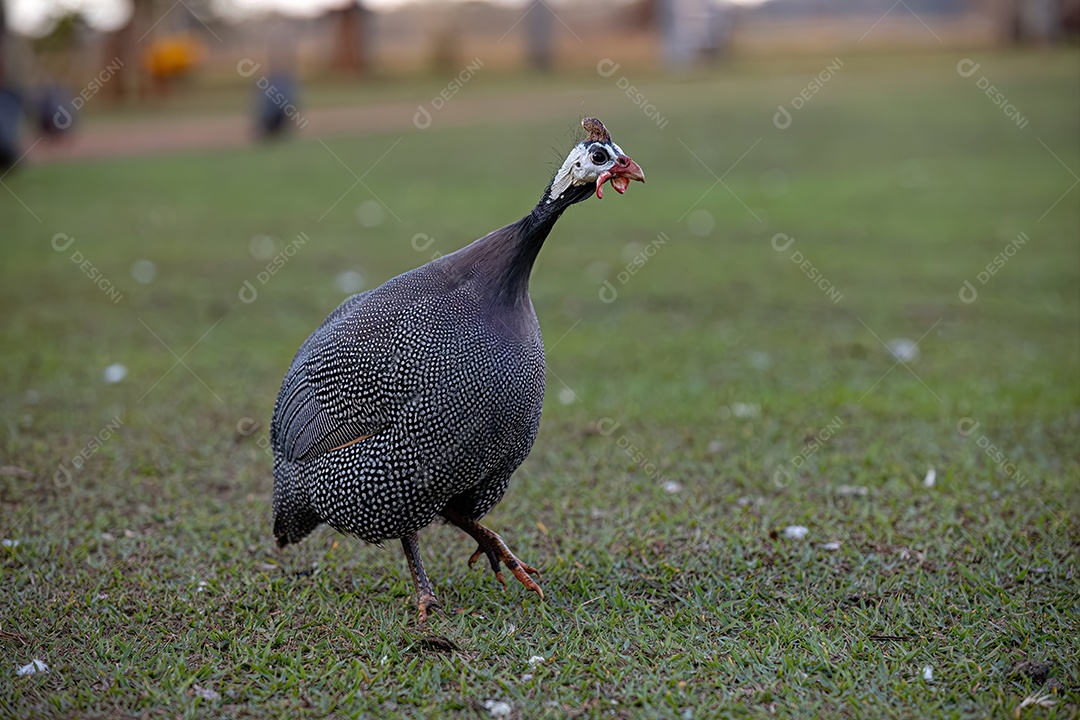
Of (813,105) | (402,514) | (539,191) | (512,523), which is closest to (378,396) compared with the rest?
(402,514)

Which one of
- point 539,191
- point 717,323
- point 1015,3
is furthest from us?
point 1015,3

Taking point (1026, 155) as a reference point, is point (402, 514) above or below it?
above

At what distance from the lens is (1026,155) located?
13008 millimetres

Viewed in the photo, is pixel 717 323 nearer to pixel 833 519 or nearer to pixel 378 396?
pixel 833 519

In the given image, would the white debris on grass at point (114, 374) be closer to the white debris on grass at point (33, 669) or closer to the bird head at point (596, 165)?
the white debris on grass at point (33, 669)

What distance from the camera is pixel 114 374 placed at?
588 cm

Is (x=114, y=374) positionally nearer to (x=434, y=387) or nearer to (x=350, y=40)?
(x=434, y=387)

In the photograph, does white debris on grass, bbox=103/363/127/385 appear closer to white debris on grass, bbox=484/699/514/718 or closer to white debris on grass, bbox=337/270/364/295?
white debris on grass, bbox=337/270/364/295

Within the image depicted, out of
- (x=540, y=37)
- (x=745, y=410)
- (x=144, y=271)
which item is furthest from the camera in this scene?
(x=540, y=37)

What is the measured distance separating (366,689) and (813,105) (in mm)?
15904

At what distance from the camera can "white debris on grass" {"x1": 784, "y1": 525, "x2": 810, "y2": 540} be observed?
3.95m

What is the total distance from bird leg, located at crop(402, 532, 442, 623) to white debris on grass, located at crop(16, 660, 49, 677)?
3.55ft

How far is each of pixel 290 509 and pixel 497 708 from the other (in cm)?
110

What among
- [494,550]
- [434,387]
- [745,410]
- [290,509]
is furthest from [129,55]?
[434,387]
